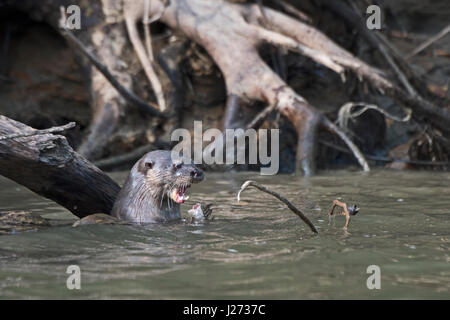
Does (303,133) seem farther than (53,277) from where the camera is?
Yes

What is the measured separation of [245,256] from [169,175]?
99 centimetres

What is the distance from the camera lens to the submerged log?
2977 mm

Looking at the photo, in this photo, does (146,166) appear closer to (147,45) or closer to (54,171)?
(54,171)

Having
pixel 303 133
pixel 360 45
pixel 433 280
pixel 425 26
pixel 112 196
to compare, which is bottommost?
pixel 433 280

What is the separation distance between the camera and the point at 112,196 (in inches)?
141

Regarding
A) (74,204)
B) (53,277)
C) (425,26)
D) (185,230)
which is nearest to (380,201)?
(185,230)

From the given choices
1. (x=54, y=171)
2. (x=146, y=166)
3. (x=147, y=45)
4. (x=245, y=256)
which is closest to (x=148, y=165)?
(x=146, y=166)

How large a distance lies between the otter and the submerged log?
0.36 feet

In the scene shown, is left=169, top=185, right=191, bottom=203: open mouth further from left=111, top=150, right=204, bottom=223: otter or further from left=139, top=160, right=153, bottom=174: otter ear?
left=139, top=160, right=153, bottom=174: otter ear

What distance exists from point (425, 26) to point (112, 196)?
252 inches

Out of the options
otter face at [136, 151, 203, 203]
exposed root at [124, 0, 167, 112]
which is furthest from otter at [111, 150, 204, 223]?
exposed root at [124, 0, 167, 112]

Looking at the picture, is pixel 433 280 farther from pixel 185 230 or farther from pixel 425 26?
pixel 425 26

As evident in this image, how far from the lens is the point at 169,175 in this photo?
11.6 ft

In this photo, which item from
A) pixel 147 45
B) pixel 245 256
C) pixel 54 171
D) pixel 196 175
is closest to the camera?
pixel 245 256
